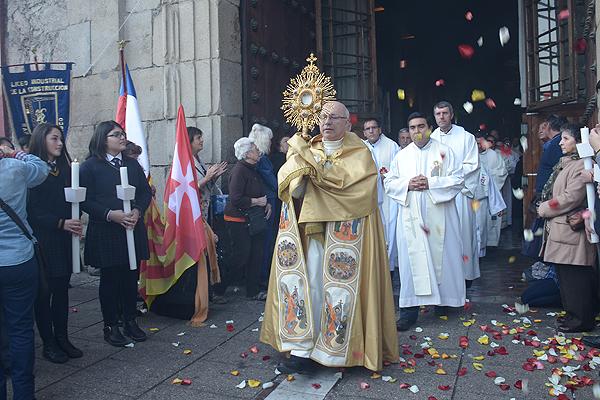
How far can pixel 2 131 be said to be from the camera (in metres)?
8.39

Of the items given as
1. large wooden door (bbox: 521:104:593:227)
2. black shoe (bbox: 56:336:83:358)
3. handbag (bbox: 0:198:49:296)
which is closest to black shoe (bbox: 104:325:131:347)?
black shoe (bbox: 56:336:83:358)

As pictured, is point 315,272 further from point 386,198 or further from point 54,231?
point 386,198

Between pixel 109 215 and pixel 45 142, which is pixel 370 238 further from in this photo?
pixel 45 142

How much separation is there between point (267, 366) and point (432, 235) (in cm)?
190

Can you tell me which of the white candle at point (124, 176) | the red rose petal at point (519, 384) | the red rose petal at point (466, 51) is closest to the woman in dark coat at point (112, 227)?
the white candle at point (124, 176)

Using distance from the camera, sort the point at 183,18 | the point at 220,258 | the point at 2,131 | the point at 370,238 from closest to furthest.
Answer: the point at 370,238
the point at 220,258
the point at 183,18
the point at 2,131

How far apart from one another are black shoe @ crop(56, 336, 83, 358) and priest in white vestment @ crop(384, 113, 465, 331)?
8.43 feet

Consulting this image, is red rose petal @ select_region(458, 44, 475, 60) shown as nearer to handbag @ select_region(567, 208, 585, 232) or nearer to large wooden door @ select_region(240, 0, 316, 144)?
large wooden door @ select_region(240, 0, 316, 144)

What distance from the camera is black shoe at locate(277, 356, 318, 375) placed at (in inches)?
148

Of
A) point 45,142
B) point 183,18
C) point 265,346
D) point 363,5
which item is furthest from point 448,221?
point 363,5

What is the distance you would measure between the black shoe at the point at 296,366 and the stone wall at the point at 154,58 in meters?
3.44

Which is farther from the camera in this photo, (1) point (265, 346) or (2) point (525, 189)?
(2) point (525, 189)

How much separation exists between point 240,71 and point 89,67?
2.18 m

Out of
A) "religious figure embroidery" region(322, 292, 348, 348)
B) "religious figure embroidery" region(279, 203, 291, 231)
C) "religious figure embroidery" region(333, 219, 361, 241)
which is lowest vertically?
"religious figure embroidery" region(322, 292, 348, 348)
